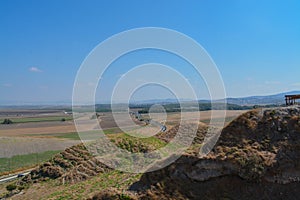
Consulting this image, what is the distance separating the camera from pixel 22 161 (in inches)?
1791

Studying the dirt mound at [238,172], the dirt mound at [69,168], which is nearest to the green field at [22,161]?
the dirt mound at [69,168]

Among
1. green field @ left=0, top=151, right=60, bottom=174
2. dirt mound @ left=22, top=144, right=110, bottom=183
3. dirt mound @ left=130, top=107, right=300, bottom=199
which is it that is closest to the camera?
dirt mound @ left=130, top=107, right=300, bottom=199

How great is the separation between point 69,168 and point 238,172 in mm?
21622

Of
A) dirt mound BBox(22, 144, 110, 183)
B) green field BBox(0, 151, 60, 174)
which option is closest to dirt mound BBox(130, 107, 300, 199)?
dirt mound BBox(22, 144, 110, 183)

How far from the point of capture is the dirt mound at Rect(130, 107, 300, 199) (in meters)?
15.9

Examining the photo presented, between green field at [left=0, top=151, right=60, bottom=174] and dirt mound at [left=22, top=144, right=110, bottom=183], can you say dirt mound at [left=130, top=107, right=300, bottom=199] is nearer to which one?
dirt mound at [left=22, top=144, right=110, bottom=183]

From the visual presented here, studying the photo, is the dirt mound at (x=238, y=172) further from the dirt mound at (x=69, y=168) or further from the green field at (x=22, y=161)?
the green field at (x=22, y=161)

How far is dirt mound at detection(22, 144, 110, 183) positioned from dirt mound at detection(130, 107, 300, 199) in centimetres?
1254

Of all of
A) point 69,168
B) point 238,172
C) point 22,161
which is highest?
point 238,172

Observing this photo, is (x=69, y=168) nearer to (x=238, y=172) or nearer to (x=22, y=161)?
(x=22, y=161)

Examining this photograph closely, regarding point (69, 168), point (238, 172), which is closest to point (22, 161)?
point (69, 168)

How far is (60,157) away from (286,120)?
26.1 m

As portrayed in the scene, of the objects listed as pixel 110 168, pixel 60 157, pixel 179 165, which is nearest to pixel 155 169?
pixel 179 165

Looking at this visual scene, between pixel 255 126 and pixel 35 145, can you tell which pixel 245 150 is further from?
pixel 35 145
